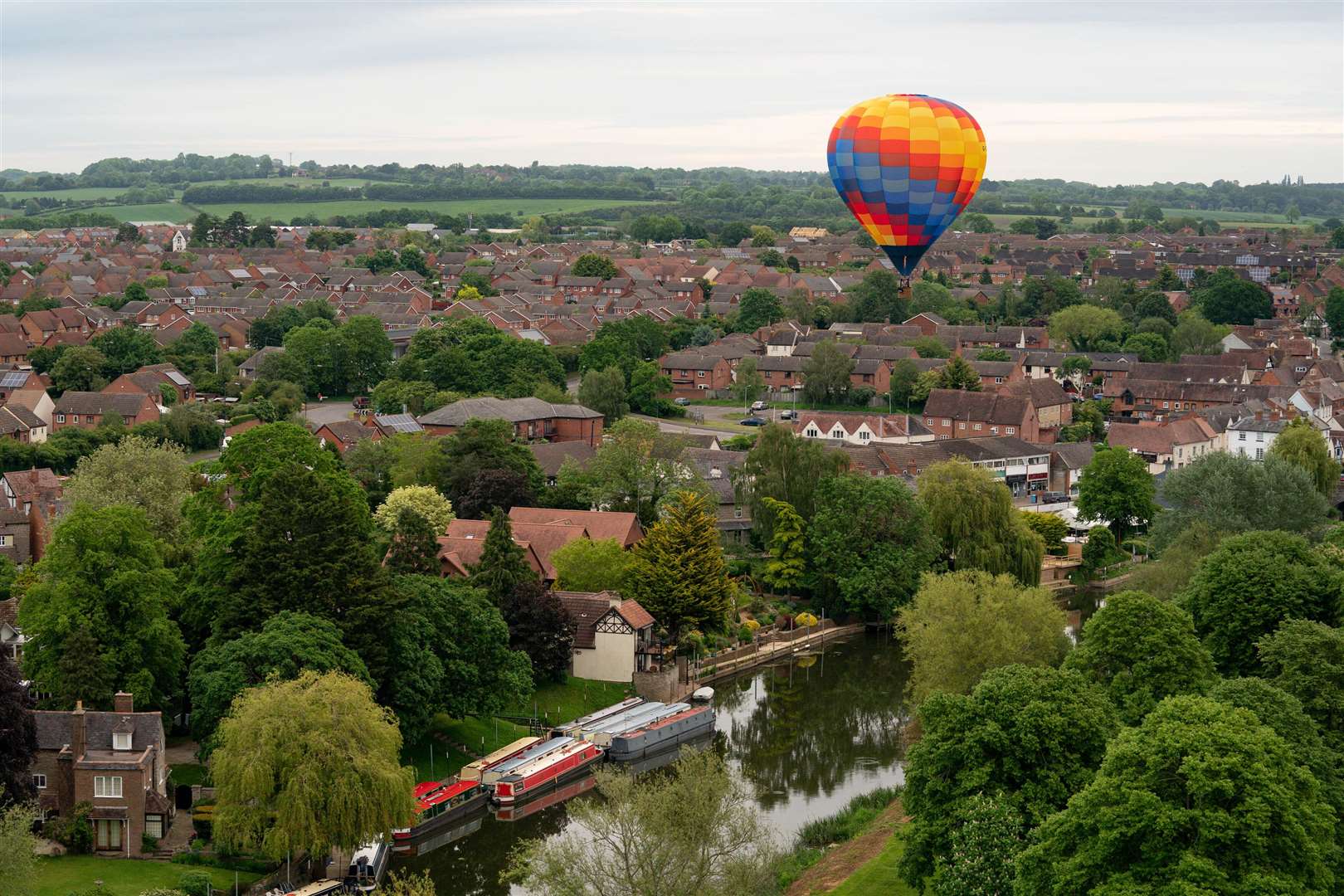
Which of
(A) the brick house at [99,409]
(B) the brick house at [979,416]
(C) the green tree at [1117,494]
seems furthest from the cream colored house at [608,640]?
(B) the brick house at [979,416]

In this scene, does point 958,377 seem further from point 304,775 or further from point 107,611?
point 304,775

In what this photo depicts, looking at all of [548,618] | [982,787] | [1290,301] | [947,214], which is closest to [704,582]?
[548,618]

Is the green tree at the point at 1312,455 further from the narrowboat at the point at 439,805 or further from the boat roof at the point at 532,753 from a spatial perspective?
the narrowboat at the point at 439,805

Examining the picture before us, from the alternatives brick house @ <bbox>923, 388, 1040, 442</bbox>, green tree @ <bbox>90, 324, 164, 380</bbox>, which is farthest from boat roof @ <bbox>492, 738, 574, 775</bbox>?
green tree @ <bbox>90, 324, 164, 380</bbox>

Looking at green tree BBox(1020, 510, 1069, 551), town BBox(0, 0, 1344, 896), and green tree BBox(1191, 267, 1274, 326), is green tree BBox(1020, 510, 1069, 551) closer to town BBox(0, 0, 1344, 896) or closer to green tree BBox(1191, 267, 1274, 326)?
town BBox(0, 0, 1344, 896)

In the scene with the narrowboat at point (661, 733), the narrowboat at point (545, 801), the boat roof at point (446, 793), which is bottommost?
the narrowboat at point (545, 801)

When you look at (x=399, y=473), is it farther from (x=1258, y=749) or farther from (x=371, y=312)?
(x=371, y=312)
